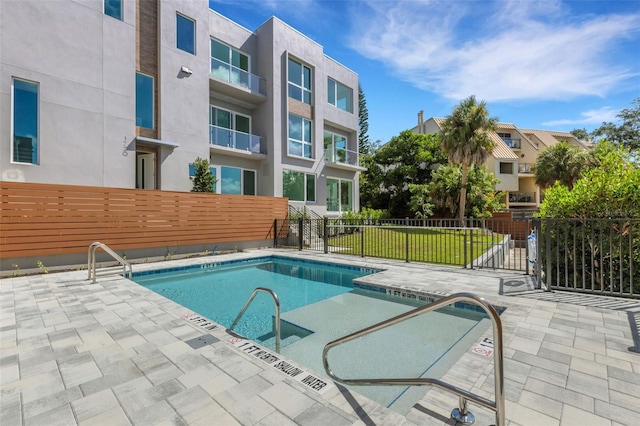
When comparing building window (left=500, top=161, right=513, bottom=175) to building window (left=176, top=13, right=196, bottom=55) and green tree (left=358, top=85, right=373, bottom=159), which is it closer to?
green tree (left=358, top=85, right=373, bottom=159)

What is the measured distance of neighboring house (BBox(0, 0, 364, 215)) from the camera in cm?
945

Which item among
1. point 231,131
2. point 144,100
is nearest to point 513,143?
point 231,131

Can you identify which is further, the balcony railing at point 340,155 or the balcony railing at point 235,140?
the balcony railing at point 340,155

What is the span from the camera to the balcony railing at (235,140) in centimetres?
1438

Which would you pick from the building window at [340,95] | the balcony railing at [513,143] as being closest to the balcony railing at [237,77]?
the building window at [340,95]

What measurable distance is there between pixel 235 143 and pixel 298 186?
13.9 ft

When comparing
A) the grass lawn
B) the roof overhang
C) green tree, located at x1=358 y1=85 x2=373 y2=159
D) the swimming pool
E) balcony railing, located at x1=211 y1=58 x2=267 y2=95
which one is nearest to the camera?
the swimming pool

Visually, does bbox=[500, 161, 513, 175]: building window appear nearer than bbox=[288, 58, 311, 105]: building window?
No

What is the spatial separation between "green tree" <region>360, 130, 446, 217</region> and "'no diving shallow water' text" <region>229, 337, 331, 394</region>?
23.2 meters

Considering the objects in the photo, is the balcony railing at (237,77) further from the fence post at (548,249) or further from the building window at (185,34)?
the fence post at (548,249)

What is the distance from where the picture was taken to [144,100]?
1215 centimetres

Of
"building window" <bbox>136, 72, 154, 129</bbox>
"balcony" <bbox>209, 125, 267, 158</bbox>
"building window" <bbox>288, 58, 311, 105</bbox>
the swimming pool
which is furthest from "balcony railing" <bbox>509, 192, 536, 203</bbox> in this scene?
"building window" <bbox>136, 72, 154, 129</bbox>

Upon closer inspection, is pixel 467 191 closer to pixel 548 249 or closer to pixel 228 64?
pixel 548 249

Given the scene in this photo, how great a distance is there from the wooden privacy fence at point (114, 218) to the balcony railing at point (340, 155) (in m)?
6.52
